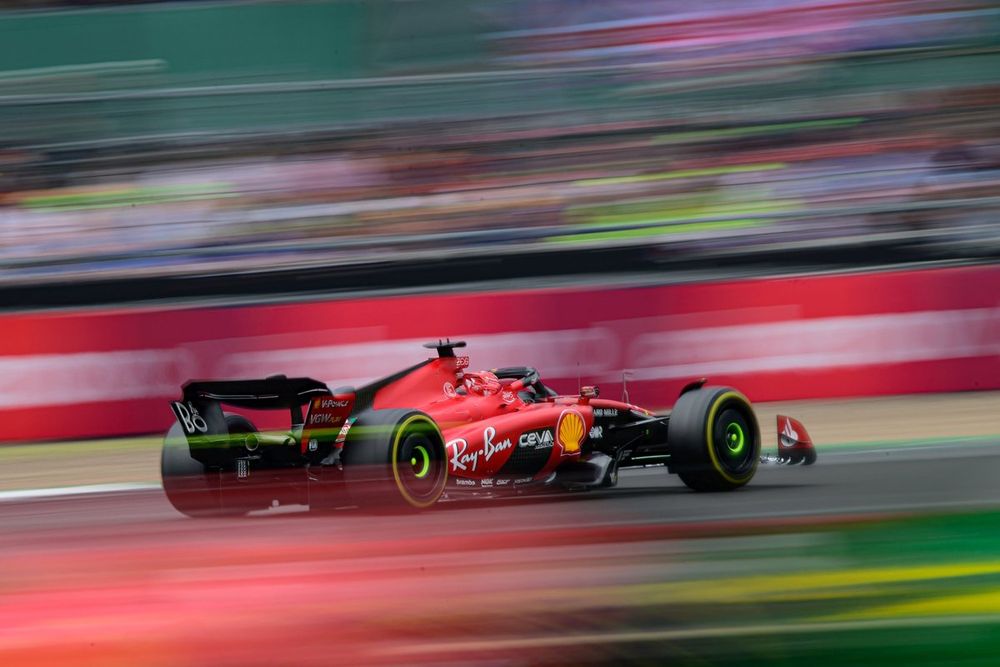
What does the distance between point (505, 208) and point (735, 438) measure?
6351 mm

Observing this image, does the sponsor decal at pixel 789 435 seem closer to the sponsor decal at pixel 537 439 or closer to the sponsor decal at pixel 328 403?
the sponsor decal at pixel 537 439

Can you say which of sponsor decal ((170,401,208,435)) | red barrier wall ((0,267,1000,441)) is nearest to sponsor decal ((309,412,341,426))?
sponsor decal ((170,401,208,435))

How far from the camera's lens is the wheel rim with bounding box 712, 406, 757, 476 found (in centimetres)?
693

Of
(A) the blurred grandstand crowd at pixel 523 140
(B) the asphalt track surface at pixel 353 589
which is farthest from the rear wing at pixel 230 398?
(A) the blurred grandstand crowd at pixel 523 140

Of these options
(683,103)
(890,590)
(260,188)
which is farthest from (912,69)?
(890,590)

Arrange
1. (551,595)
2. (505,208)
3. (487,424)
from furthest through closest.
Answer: (505,208) < (487,424) < (551,595)

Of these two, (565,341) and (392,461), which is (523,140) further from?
(392,461)

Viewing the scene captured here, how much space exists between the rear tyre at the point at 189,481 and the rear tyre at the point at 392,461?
0.66 m

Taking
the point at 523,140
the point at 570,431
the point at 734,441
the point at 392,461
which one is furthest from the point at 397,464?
the point at 523,140

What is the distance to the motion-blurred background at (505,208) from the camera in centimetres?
1020

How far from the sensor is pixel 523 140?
13641mm

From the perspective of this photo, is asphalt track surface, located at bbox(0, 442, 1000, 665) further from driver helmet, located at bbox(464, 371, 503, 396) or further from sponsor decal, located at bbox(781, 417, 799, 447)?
sponsor decal, located at bbox(781, 417, 799, 447)

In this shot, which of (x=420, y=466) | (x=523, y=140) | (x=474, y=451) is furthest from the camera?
(x=523, y=140)

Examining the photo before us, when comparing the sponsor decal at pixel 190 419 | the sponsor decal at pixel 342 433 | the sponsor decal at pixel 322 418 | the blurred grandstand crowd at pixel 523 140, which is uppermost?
the blurred grandstand crowd at pixel 523 140
